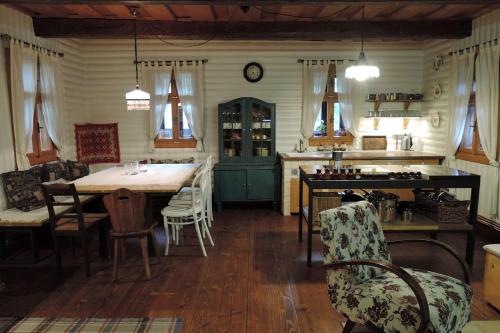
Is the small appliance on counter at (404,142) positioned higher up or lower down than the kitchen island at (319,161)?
higher up

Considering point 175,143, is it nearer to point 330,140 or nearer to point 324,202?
point 330,140

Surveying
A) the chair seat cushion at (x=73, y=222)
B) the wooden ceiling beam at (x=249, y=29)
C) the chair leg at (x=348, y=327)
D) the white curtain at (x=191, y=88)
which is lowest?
the chair leg at (x=348, y=327)

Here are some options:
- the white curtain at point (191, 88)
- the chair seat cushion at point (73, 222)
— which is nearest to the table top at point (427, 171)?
the chair seat cushion at point (73, 222)

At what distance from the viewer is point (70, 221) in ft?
12.1

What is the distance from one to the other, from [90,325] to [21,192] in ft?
7.61

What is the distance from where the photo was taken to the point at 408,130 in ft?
20.9

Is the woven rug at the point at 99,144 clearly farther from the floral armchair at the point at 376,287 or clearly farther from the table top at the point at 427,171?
the floral armchair at the point at 376,287

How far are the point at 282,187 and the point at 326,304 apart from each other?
9.41ft

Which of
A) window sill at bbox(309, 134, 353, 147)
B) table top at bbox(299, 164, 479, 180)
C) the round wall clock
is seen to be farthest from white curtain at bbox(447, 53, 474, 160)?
the round wall clock

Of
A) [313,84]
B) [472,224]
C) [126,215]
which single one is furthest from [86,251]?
[313,84]

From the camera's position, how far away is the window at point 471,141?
15.8 ft

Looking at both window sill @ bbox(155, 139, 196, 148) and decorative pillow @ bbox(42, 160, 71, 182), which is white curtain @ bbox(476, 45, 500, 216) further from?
decorative pillow @ bbox(42, 160, 71, 182)

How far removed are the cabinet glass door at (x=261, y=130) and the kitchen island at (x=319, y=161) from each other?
0.42 metres

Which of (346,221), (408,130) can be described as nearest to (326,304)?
(346,221)
